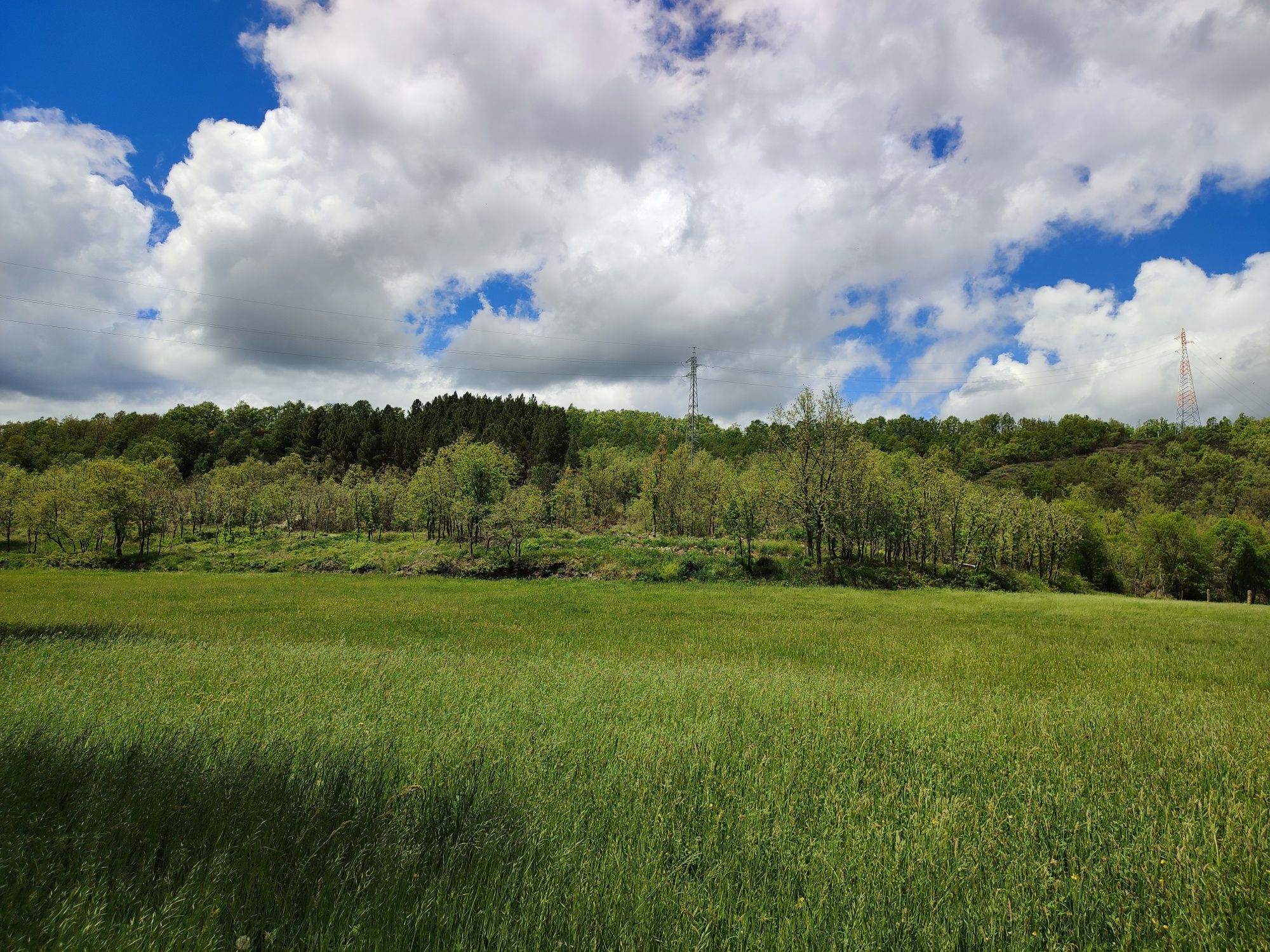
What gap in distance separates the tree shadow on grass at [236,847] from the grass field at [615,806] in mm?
20

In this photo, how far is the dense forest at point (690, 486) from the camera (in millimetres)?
44562

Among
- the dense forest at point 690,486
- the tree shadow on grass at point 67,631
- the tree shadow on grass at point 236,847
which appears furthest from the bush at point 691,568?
the tree shadow on grass at point 236,847

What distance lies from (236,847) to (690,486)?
2612 inches

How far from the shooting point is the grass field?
9.93 ft

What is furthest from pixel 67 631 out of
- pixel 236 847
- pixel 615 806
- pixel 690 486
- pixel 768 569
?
pixel 690 486

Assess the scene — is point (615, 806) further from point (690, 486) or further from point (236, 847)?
point (690, 486)

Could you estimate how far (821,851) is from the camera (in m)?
3.89

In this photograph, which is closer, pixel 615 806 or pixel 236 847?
pixel 236 847

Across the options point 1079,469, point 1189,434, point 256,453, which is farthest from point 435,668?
point 1189,434

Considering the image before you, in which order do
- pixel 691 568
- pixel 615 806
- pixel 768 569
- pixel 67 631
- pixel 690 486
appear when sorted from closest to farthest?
pixel 615 806, pixel 67 631, pixel 691 568, pixel 768 569, pixel 690 486

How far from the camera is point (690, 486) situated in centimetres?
6900

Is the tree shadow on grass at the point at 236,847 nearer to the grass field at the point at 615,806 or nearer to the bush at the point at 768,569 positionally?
the grass field at the point at 615,806

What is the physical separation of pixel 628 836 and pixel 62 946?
3054mm

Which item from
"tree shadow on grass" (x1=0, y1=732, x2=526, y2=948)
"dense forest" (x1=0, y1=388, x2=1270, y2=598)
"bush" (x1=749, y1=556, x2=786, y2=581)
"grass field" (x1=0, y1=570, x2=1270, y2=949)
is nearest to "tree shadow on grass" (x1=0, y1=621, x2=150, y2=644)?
"grass field" (x1=0, y1=570, x2=1270, y2=949)
